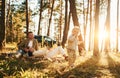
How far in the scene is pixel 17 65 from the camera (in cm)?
965

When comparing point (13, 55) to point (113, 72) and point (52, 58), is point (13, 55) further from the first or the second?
point (113, 72)

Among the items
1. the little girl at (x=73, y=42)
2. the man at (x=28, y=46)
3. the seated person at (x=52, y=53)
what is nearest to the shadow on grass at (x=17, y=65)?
the seated person at (x=52, y=53)

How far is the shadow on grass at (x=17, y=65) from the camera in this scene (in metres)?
8.05

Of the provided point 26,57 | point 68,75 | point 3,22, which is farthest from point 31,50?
point 3,22

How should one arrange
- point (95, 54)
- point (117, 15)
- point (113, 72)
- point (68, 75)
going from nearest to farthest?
1. point (68, 75)
2. point (113, 72)
3. point (95, 54)
4. point (117, 15)

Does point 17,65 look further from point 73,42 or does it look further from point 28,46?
point 28,46

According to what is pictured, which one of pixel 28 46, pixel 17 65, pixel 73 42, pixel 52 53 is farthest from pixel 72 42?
pixel 28 46

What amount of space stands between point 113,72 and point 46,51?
3.67 m

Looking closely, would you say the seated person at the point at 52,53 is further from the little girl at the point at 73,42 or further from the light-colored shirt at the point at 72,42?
the light-colored shirt at the point at 72,42

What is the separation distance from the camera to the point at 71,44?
977cm

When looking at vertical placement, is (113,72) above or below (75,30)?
below

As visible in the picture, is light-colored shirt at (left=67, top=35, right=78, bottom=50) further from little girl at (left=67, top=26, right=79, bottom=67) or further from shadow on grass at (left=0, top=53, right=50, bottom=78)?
shadow on grass at (left=0, top=53, right=50, bottom=78)

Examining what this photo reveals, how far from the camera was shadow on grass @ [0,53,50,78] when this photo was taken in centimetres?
805

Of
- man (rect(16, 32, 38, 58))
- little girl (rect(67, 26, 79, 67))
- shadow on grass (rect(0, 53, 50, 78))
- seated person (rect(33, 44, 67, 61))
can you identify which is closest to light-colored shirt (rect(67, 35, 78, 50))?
little girl (rect(67, 26, 79, 67))
